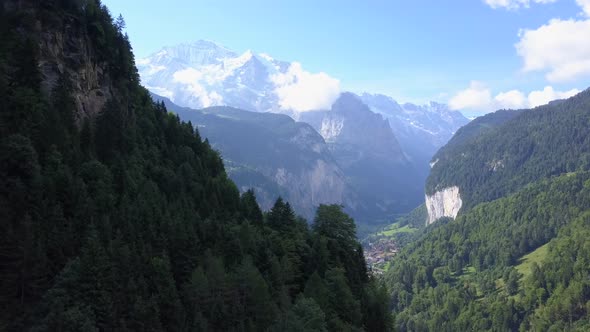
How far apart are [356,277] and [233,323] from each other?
102 feet

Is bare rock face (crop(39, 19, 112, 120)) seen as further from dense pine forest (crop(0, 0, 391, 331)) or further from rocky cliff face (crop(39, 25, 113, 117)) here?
dense pine forest (crop(0, 0, 391, 331))

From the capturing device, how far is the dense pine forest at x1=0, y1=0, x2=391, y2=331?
3638 cm

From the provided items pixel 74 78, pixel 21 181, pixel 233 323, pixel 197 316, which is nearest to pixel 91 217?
pixel 21 181

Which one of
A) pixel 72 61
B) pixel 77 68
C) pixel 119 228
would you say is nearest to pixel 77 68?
pixel 77 68

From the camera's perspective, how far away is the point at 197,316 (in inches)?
1580

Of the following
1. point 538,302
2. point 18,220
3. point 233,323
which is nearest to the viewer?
point 18,220

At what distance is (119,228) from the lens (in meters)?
44.9

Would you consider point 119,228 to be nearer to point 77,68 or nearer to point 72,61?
point 77,68

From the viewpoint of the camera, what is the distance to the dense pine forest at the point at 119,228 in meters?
36.4

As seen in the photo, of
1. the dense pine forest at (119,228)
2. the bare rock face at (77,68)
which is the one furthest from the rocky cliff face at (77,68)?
the dense pine forest at (119,228)

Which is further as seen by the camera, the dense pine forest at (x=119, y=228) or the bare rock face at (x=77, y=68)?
the bare rock face at (x=77, y=68)

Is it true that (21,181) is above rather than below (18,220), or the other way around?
above

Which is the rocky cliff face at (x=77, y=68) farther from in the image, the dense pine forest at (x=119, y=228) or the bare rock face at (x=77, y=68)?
the dense pine forest at (x=119, y=228)

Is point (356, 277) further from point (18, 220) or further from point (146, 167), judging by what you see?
point (18, 220)
